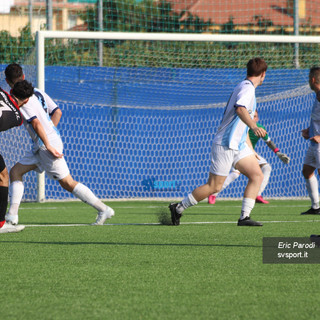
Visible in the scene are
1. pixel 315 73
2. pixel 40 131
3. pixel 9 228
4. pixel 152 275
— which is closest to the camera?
pixel 152 275

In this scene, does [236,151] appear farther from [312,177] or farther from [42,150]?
[312,177]

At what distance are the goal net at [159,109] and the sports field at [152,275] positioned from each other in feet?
23.1

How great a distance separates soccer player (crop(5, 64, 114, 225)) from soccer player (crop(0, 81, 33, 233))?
318 millimetres

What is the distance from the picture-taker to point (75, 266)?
209 inches

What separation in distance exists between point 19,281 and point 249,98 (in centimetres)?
404

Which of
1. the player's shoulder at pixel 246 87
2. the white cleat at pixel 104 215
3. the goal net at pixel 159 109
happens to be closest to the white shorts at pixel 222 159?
the player's shoulder at pixel 246 87

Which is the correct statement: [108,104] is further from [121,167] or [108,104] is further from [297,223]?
[297,223]

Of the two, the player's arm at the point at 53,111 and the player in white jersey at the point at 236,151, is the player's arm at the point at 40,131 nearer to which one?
the player's arm at the point at 53,111

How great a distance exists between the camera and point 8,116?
22.5 feet

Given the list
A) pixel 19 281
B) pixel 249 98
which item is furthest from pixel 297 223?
pixel 19 281

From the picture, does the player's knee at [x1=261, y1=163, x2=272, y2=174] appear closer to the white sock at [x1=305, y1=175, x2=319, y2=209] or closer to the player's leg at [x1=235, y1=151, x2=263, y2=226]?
the white sock at [x1=305, y1=175, x2=319, y2=209]

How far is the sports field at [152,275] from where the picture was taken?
385cm

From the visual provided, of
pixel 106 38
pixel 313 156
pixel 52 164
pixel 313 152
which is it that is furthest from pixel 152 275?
pixel 106 38

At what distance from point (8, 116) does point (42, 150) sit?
1232 mm
